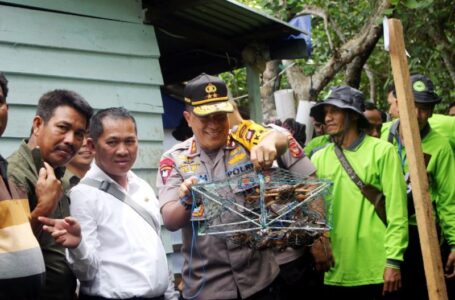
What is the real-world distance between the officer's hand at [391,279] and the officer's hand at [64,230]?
216 centimetres

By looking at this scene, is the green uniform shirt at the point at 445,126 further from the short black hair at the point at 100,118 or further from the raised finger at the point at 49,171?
the raised finger at the point at 49,171

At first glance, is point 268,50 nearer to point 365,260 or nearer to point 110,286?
point 365,260

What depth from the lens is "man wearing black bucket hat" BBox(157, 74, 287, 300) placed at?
3920 mm

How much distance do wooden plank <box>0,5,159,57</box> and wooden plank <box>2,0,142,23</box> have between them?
46mm

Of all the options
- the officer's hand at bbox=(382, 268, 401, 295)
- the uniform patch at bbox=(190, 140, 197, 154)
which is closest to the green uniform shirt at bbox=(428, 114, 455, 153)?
the officer's hand at bbox=(382, 268, 401, 295)

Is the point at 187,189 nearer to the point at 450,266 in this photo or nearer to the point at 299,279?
the point at 299,279

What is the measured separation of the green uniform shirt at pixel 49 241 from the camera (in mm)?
3186

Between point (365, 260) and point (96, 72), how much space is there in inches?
Result: 93.9

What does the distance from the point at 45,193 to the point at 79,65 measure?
2257 millimetres

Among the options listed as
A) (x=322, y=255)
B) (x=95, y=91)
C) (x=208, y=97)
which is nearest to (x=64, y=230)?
(x=208, y=97)

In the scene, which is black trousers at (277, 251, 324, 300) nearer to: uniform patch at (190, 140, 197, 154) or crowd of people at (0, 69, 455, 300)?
crowd of people at (0, 69, 455, 300)

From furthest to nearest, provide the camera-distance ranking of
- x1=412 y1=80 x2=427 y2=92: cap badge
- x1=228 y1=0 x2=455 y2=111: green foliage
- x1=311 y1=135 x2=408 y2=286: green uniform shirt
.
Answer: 1. x1=228 y1=0 x2=455 y2=111: green foliage
2. x1=412 y1=80 x2=427 y2=92: cap badge
3. x1=311 y1=135 x2=408 y2=286: green uniform shirt

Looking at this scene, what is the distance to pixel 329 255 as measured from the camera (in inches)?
174

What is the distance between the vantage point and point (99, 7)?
5.48m
